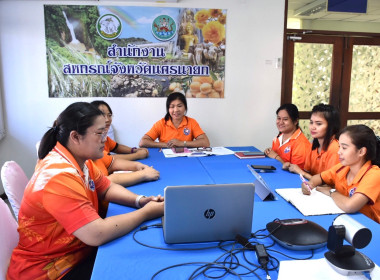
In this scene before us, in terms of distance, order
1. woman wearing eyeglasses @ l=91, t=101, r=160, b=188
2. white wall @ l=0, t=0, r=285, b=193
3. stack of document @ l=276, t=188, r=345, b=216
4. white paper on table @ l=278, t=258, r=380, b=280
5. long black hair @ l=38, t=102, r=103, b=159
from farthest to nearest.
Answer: white wall @ l=0, t=0, r=285, b=193
woman wearing eyeglasses @ l=91, t=101, r=160, b=188
stack of document @ l=276, t=188, r=345, b=216
long black hair @ l=38, t=102, r=103, b=159
white paper on table @ l=278, t=258, r=380, b=280

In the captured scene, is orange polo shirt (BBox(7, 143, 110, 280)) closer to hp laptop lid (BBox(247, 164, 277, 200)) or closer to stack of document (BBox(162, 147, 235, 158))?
hp laptop lid (BBox(247, 164, 277, 200))

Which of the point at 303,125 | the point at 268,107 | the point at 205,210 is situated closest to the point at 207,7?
the point at 268,107

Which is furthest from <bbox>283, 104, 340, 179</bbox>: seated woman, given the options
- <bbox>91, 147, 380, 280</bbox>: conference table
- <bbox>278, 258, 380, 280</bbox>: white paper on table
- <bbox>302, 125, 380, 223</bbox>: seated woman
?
<bbox>278, 258, 380, 280</bbox>: white paper on table

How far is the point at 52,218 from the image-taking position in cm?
120

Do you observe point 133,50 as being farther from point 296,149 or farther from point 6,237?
point 6,237

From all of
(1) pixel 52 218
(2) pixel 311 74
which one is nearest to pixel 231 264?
(1) pixel 52 218

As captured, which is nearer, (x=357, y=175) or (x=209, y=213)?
(x=209, y=213)

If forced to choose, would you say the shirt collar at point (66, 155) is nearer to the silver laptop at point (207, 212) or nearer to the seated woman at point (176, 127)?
the silver laptop at point (207, 212)

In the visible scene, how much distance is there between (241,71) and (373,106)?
7.15 feet

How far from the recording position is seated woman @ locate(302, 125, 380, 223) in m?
1.47

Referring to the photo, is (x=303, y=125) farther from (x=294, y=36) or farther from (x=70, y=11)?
(x=70, y=11)

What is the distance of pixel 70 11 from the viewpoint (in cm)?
365

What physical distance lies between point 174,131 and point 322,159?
1.68 meters

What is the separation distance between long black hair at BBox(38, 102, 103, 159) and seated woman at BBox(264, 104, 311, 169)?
1.83 meters
